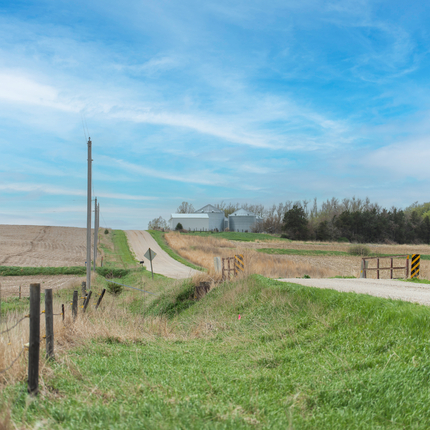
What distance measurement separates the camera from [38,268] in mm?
32188

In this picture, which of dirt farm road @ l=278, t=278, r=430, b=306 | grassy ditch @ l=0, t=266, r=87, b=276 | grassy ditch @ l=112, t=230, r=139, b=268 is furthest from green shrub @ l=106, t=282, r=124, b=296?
dirt farm road @ l=278, t=278, r=430, b=306

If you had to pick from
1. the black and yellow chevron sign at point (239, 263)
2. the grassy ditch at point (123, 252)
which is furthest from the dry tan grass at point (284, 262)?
the grassy ditch at point (123, 252)

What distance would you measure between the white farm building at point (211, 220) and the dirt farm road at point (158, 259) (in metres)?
22.3

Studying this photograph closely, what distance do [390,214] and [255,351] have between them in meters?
85.3

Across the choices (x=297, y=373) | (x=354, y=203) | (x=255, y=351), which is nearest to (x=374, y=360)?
(x=297, y=373)

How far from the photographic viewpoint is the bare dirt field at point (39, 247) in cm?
3784

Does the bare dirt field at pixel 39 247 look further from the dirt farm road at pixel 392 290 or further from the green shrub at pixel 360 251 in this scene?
the green shrub at pixel 360 251

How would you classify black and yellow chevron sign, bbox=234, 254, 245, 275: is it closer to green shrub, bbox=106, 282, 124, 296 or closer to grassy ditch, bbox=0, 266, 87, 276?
green shrub, bbox=106, 282, 124, 296

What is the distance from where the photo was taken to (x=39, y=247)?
2063 inches

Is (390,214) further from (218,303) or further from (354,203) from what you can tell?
(218,303)

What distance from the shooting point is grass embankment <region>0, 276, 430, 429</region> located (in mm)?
3990

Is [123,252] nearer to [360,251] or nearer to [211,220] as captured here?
[360,251]

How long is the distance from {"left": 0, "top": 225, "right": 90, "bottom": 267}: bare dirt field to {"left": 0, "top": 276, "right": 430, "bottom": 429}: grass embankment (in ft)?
104

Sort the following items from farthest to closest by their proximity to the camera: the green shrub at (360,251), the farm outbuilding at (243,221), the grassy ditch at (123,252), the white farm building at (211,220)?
the farm outbuilding at (243,221)
the white farm building at (211,220)
the green shrub at (360,251)
the grassy ditch at (123,252)
